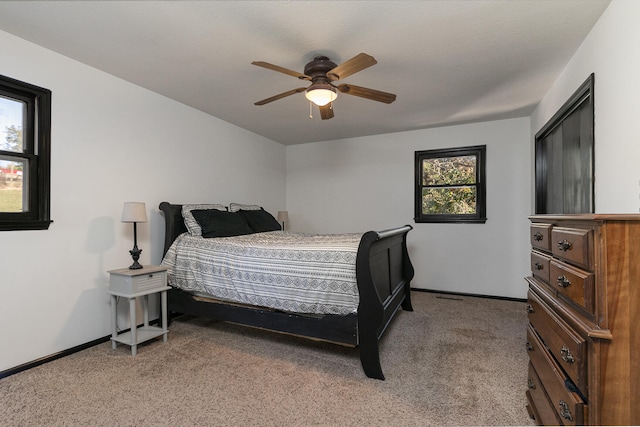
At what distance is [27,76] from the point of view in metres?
2.28

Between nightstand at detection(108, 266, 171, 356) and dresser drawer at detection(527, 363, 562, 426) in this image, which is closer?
dresser drawer at detection(527, 363, 562, 426)

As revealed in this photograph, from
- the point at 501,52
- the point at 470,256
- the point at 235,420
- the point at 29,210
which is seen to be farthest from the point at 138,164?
the point at 470,256

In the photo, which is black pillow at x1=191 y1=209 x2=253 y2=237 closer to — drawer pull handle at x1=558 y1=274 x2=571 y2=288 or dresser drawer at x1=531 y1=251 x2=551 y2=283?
dresser drawer at x1=531 y1=251 x2=551 y2=283

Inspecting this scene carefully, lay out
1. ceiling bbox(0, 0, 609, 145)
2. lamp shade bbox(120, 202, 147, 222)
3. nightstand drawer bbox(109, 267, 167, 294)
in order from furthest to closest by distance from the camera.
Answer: lamp shade bbox(120, 202, 147, 222), nightstand drawer bbox(109, 267, 167, 294), ceiling bbox(0, 0, 609, 145)

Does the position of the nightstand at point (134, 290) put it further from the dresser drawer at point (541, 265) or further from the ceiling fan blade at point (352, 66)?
the dresser drawer at point (541, 265)

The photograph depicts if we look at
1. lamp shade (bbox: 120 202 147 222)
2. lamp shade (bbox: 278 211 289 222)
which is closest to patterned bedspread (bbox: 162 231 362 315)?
lamp shade (bbox: 120 202 147 222)

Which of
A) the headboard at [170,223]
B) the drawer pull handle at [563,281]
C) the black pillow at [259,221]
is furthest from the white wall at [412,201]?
the drawer pull handle at [563,281]

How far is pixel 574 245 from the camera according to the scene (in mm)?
1058

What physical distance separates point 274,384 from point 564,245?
184cm

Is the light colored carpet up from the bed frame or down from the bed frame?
down

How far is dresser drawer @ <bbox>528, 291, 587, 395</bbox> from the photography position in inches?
38.4

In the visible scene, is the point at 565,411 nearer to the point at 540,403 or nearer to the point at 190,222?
the point at 540,403

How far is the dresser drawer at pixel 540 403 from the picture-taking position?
127 cm

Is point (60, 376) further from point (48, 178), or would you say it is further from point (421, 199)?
point (421, 199)
